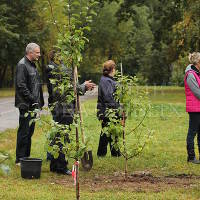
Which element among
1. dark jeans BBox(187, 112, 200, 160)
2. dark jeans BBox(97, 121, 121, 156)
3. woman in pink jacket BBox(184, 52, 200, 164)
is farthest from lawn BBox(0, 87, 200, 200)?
woman in pink jacket BBox(184, 52, 200, 164)

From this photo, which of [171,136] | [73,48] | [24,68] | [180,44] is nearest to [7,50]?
[180,44]

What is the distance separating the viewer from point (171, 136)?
12.3 metres

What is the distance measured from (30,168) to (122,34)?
5191cm

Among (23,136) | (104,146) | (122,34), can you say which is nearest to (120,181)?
(23,136)

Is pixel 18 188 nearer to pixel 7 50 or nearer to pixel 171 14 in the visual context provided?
pixel 171 14

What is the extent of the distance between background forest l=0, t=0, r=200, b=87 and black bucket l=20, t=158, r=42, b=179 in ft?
6.28

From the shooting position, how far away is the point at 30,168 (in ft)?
23.4

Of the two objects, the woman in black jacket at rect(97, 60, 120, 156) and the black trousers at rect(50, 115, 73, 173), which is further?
the woman in black jacket at rect(97, 60, 120, 156)

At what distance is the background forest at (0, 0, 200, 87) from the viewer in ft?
89.4

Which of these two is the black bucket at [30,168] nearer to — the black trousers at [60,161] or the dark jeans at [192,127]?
the black trousers at [60,161]

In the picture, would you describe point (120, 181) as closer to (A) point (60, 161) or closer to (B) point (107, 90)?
(A) point (60, 161)

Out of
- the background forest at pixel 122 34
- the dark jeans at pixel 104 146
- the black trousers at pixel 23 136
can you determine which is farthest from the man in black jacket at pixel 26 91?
the dark jeans at pixel 104 146

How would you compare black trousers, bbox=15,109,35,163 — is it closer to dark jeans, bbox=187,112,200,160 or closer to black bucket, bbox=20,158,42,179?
black bucket, bbox=20,158,42,179

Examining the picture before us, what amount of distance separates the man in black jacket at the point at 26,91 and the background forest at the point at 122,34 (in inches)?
31.9
